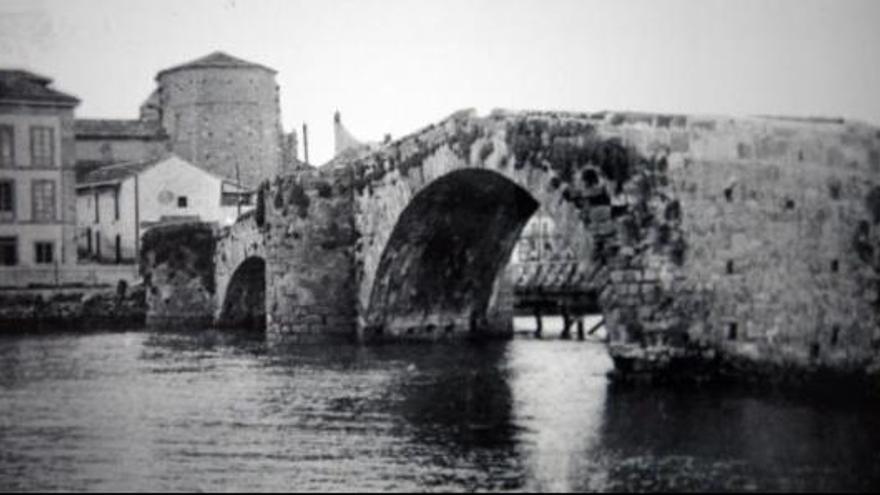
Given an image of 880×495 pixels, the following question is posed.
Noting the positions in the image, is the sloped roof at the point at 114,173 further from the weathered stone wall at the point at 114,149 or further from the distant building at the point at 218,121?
the distant building at the point at 218,121

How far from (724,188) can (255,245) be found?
36.7ft

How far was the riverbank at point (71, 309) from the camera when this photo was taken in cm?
Answer: 2122

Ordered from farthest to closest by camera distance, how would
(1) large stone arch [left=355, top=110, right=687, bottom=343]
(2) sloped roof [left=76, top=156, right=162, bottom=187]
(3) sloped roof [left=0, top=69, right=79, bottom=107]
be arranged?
(2) sloped roof [left=76, top=156, right=162, bottom=187] → (3) sloped roof [left=0, top=69, right=79, bottom=107] → (1) large stone arch [left=355, top=110, right=687, bottom=343]

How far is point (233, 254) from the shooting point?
69.2ft

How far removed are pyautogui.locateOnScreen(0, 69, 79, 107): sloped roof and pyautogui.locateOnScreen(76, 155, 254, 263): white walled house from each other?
28.6ft

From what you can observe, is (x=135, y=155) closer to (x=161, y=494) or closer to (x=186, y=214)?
(x=186, y=214)

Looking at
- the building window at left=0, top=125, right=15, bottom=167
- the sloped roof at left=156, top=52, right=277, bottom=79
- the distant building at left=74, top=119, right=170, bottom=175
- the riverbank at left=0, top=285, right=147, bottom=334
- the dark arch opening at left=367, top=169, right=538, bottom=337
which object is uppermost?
the sloped roof at left=156, top=52, right=277, bottom=79

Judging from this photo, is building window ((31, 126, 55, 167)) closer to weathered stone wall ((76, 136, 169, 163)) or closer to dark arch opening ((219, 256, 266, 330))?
dark arch opening ((219, 256, 266, 330))

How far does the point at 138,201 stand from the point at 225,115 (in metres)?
7.10

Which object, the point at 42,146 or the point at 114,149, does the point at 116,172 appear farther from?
the point at 42,146

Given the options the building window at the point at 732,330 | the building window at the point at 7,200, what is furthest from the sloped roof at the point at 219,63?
the building window at the point at 732,330

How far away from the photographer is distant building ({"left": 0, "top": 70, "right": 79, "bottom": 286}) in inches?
819

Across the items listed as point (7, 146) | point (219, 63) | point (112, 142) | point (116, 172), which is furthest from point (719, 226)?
point (219, 63)

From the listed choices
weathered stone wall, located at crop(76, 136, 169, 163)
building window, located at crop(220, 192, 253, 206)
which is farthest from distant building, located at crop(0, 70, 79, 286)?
weathered stone wall, located at crop(76, 136, 169, 163)
